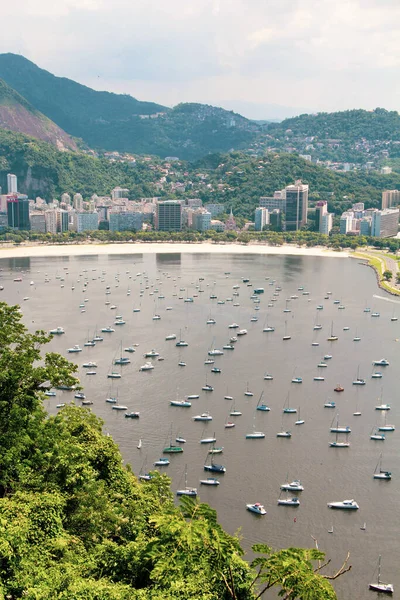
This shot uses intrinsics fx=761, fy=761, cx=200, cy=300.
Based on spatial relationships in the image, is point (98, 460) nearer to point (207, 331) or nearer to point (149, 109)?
point (207, 331)

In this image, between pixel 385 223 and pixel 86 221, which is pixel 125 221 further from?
pixel 385 223

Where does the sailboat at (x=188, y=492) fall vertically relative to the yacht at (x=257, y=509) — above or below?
above

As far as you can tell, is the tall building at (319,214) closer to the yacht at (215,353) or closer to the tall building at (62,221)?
the tall building at (62,221)

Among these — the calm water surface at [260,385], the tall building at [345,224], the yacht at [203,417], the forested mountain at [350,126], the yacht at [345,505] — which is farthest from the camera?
the forested mountain at [350,126]

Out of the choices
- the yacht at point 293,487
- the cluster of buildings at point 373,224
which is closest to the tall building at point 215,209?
the cluster of buildings at point 373,224

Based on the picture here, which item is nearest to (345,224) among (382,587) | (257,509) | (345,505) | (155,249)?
(155,249)

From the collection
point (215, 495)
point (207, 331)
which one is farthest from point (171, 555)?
point (207, 331)
